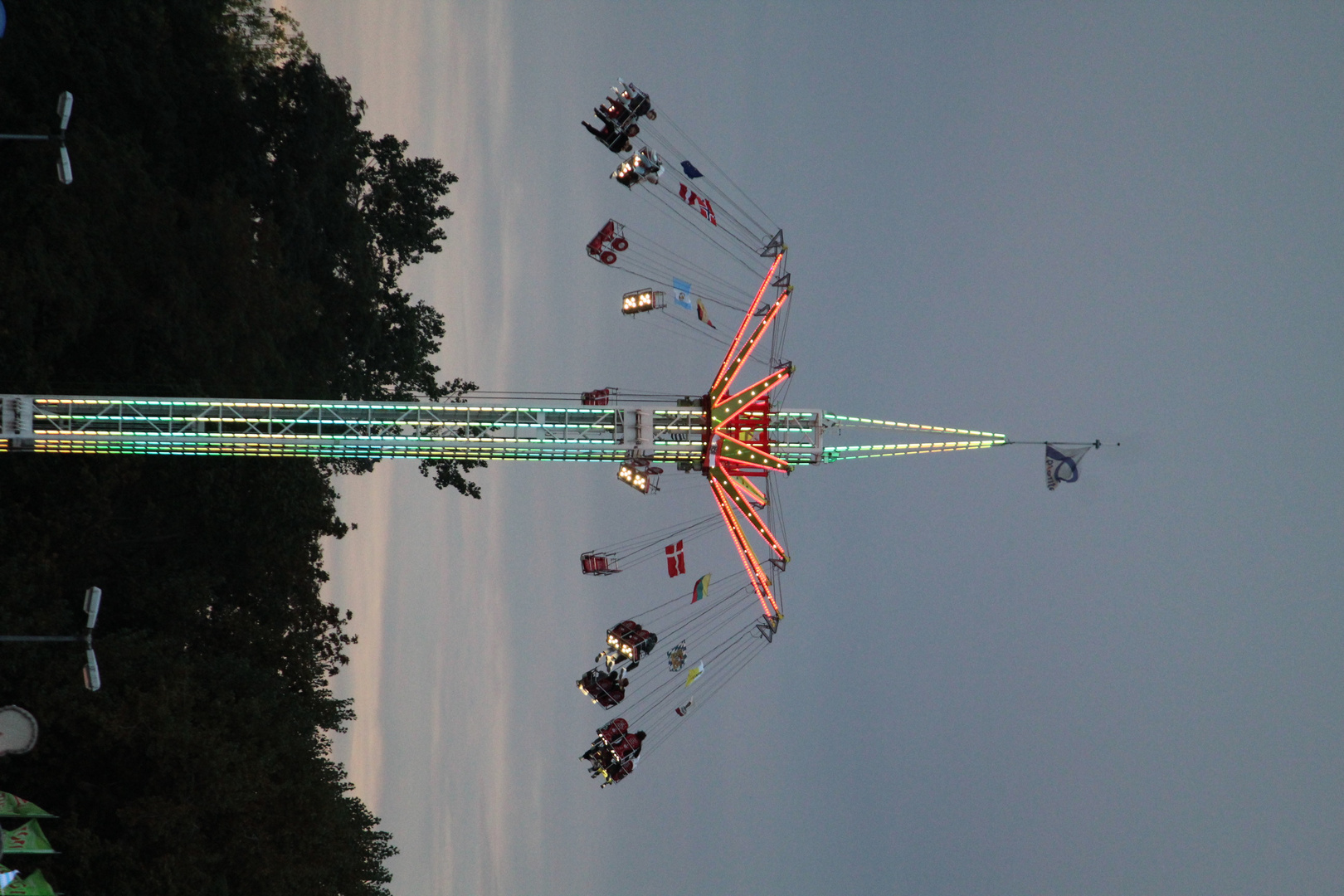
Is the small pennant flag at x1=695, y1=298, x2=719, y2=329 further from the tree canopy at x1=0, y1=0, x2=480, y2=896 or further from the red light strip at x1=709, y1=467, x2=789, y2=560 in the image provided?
the tree canopy at x1=0, y1=0, x2=480, y2=896

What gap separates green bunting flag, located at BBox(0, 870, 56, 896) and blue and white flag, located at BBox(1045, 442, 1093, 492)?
3063 cm

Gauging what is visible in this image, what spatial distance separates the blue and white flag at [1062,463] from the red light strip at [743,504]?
9401mm

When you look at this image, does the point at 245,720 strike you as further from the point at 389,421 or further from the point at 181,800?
the point at 389,421

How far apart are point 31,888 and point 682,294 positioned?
2336cm

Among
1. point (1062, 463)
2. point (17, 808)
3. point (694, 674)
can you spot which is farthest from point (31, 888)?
point (1062, 463)

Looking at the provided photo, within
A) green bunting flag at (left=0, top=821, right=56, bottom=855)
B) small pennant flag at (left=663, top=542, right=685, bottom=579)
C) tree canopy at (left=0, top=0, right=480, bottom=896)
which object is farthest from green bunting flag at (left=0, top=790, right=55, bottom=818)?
small pennant flag at (left=663, top=542, right=685, bottom=579)

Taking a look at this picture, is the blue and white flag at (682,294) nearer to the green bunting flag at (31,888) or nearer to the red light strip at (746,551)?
the red light strip at (746,551)

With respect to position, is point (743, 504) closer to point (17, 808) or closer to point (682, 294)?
point (682, 294)

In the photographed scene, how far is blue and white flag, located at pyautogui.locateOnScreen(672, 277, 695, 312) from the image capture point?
33828 mm

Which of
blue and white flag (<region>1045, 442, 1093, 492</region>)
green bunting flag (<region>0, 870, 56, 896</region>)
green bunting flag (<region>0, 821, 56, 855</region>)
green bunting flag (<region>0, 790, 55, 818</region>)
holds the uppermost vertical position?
blue and white flag (<region>1045, 442, 1093, 492</region>)

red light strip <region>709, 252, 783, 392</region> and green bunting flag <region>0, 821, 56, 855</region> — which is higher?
red light strip <region>709, 252, 783, 392</region>

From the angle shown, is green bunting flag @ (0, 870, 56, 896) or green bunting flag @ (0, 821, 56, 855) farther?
green bunting flag @ (0, 870, 56, 896)

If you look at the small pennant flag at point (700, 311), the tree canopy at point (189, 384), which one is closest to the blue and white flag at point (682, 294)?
the small pennant flag at point (700, 311)

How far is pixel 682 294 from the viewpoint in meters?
34.0
